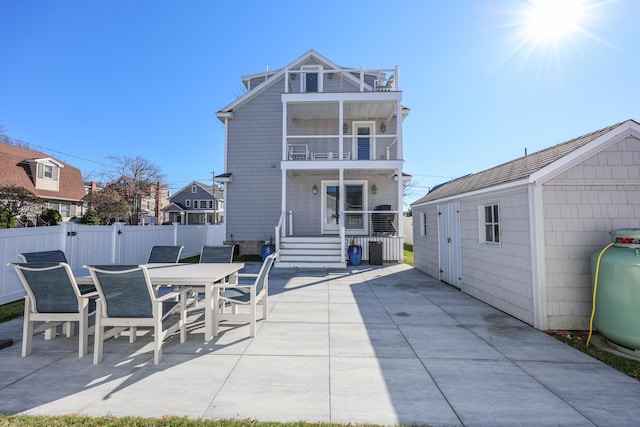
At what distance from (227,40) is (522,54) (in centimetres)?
1096

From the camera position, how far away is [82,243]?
22.6ft

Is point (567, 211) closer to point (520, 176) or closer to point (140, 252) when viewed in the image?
point (520, 176)

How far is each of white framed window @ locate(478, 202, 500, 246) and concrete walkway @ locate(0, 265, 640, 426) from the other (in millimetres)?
1653

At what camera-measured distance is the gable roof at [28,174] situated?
17.6 metres

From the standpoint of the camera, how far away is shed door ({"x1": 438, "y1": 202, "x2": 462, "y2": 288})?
669 centimetres

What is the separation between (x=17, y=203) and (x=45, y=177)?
24.5 ft

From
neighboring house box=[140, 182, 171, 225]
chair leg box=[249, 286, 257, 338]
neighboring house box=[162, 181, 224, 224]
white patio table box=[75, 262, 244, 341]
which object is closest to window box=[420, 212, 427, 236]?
chair leg box=[249, 286, 257, 338]

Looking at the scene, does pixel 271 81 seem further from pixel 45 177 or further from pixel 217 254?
pixel 45 177

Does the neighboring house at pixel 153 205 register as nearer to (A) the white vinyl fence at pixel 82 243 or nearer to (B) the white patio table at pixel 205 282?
(A) the white vinyl fence at pixel 82 243

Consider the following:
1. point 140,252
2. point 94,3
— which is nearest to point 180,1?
point 94,3

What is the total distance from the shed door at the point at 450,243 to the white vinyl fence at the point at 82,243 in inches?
337

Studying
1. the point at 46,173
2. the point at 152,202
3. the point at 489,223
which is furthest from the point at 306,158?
the point at 152,202

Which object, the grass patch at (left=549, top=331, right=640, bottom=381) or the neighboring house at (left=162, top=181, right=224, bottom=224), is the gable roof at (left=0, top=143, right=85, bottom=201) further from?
the grass patch at (left=549, top=331, right=640, bottom=381)

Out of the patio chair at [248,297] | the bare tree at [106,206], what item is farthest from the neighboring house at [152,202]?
the patio chair at [248,297]
